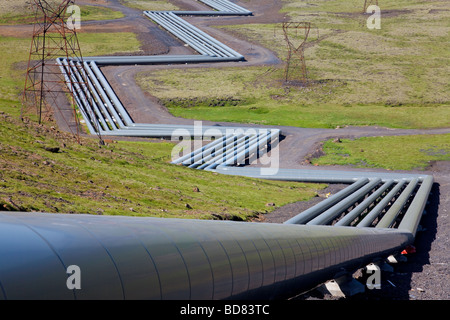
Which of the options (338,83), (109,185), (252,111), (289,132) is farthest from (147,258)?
(338,83)

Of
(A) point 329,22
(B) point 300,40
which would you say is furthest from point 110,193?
(A) point 329,22

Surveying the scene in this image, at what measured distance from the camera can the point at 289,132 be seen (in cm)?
8219

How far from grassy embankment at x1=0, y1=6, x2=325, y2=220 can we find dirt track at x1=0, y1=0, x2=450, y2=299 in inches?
211

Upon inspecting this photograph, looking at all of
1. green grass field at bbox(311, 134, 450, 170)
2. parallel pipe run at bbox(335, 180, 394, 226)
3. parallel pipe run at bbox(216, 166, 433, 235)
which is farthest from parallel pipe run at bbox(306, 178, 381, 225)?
green grass field at bbox(311, 134, 450, 170)

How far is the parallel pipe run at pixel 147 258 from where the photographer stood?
30.3ft

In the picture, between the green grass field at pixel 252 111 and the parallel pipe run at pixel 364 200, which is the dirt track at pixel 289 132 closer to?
the parallel pipe run at pixel 364 200

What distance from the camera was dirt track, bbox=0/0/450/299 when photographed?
86.6 feet

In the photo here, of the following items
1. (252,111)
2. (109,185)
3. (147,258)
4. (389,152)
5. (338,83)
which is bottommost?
(389,152)

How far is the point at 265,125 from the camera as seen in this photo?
86.3 meters

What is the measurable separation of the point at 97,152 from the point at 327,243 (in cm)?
3234

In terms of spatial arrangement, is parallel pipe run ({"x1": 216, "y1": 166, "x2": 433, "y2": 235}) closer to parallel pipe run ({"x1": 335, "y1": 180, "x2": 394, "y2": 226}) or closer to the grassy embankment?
parallel pipe run ({"x1": 335, "y1": 180, "x2": 394, "y2": 226})

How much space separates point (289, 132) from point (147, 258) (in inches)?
2839

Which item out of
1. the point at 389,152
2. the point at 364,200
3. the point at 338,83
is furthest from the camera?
the point at 338,83

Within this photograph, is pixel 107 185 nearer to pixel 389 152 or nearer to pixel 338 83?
pixel 389 152
